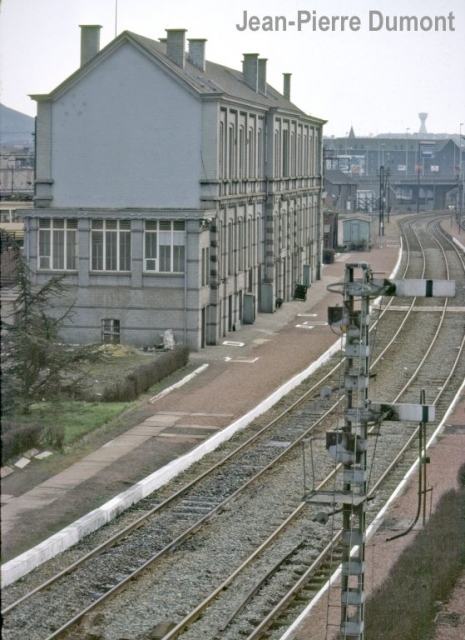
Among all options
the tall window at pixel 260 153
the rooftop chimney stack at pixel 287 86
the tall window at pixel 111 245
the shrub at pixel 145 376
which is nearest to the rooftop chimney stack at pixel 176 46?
the tall window at pixel 111 245

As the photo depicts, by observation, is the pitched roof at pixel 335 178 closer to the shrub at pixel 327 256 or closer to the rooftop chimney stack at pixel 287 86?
the shrub at pixel 327 256

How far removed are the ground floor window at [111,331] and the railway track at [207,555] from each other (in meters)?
13.4

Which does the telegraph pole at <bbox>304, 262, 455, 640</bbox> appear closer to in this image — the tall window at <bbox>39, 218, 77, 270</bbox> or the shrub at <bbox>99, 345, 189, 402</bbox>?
the shrub at <bbox>99, 345, 189, 402</bbox>

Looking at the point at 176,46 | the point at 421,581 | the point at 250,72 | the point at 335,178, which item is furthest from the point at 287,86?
the point at 335,178

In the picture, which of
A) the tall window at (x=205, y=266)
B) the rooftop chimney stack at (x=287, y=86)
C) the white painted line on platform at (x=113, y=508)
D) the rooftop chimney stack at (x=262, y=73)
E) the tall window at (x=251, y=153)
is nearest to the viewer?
the white painted line on platform at (x=113, y=508)

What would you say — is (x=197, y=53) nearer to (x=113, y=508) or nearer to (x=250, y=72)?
(x=250, y=72)

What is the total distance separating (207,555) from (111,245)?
23490mm

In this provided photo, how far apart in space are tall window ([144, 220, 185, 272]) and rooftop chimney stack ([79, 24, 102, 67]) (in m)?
7.22

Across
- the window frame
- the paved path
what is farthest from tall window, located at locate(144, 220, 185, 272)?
the paved path

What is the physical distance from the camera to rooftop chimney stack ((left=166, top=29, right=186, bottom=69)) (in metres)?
44.2

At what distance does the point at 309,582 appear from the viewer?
18812mm

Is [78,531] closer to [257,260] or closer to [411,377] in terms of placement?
[411,377]

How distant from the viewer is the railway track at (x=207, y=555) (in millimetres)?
16750

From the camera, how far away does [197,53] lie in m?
48.3
